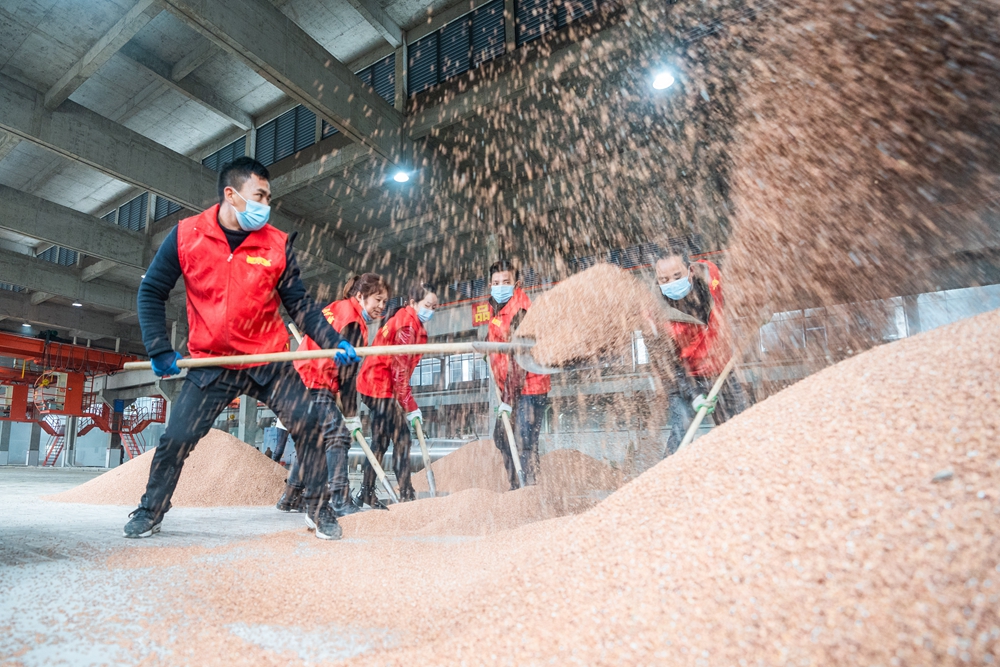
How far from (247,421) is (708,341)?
10289 mm

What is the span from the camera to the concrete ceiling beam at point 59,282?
915 cm

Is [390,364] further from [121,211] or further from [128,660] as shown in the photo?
[121,211]

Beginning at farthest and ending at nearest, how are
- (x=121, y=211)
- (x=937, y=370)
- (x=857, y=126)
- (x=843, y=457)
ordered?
(x=121, y=211)
(x=857, y=126)
(x=937, y=370)
(x=843, y=457)

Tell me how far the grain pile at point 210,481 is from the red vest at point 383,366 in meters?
1.25

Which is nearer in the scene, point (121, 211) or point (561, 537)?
point (561, 537)

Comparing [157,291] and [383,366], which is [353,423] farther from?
[157,291]

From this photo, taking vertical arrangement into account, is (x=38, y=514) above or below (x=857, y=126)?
below

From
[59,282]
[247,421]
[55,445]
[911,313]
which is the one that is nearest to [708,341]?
[911,313]

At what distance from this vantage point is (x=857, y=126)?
299 centimetres

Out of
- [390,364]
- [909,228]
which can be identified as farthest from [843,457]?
[909,228]

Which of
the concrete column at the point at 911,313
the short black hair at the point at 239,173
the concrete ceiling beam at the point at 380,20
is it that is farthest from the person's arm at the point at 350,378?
the concrete column at the point at 911,313

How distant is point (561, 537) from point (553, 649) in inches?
14.9

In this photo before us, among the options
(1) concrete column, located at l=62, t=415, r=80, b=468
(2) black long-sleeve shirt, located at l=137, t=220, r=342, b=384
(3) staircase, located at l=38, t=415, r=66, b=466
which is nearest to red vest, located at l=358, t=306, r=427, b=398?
(2) black long-sleeve shirt, located at l=137, t=220, r=342, b=384

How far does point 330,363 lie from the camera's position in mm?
2861
